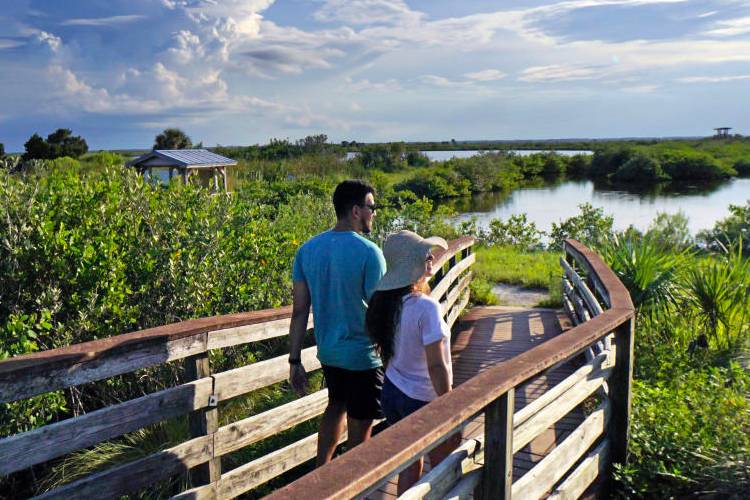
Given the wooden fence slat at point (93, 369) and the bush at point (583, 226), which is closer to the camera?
the wooden fence slat at point (93, 369)

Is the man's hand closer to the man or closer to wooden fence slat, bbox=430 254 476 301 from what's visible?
the man

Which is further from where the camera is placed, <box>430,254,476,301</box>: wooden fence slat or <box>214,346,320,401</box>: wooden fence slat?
<box>430,254,476,301</box>: wooden fence slat

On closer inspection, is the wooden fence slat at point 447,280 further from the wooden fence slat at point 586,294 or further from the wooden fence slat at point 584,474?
the wooden fence slat at point 584,474

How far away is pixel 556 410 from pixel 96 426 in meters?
2.17

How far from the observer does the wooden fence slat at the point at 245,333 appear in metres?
3.52

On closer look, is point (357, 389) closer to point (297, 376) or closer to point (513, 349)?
point (297, 376)

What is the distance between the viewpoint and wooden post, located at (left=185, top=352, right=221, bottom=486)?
346 centimetres

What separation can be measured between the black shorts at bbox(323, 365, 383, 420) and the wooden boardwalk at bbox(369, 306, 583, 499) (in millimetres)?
625

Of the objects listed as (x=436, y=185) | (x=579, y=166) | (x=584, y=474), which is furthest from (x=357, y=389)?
(x=579, y=166)

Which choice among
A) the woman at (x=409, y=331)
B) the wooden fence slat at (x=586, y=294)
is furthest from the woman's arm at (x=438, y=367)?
the wooden fence slat at (x=586, y=294)

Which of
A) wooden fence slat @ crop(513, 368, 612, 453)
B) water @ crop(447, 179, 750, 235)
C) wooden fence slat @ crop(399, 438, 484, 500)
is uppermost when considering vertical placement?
wooden fence slat @ crop(399, 438, 484, 500)

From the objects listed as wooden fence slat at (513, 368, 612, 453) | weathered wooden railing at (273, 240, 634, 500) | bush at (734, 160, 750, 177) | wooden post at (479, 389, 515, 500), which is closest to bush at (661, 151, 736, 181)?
bush at (734, 160, 750, 177)

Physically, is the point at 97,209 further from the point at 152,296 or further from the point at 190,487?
the point at 190,487

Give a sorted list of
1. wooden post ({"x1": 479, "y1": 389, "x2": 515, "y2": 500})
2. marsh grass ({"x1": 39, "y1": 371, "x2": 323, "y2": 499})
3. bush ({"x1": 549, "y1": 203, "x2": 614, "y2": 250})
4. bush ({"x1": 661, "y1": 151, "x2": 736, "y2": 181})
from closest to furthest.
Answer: wooden post ({"x1": 479, "y1": 389, "x2": 515, "y2": 500}) < marsh grass ({"x1": 39, "y1": 371, "x2": 323, "y2": 499}) < bush ({"x1": 549, "y1": 203, "x2": 614, "y2": 250}) < bush ({"x1": 661, "y1": 151, "x2": 736, "y2": 181})
